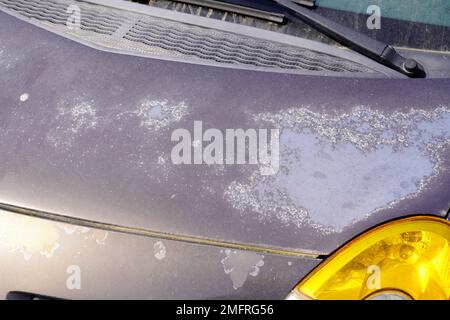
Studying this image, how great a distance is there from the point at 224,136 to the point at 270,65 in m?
0.34

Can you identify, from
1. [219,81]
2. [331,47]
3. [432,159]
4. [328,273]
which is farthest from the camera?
[331,47]

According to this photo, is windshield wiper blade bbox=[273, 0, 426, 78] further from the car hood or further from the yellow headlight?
the yellow headlight

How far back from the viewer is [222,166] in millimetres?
1670

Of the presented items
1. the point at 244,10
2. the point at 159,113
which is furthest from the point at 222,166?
the point at 244,10

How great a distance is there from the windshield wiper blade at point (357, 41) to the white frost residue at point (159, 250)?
35.0 inches

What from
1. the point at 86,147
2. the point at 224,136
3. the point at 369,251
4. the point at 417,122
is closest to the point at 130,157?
the point at 86,147

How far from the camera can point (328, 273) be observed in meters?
1.53

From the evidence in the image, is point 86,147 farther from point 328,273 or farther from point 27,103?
point 328,273

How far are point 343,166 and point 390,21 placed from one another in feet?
2.27

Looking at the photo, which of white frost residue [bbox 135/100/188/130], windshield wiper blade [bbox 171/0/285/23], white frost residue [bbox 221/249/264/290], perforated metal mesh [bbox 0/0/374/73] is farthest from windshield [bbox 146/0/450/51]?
white frost residue [bbox 221/249/264/290]

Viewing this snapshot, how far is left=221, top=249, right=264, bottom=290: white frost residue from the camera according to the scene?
5.07 ft

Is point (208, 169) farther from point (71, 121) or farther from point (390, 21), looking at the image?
point (390, 21)

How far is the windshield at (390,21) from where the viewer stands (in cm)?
206

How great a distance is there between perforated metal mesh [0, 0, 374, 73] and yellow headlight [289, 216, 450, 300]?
1.84 ft
